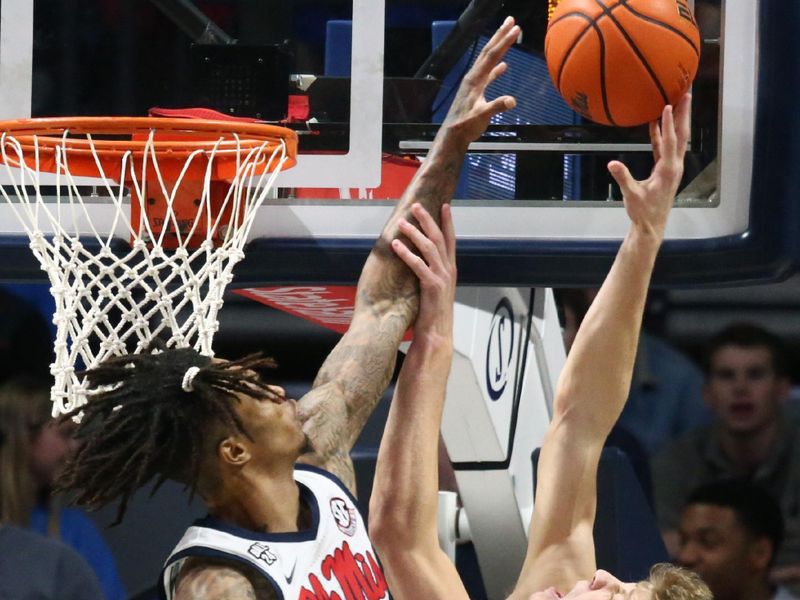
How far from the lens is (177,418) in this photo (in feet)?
5.82

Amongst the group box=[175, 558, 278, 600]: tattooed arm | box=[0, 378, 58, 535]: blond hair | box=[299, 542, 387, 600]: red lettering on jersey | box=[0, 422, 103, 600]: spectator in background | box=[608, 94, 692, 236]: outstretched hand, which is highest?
box=[608, 94, 692, 236]: outstretched hand

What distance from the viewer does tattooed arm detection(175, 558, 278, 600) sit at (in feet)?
5.53

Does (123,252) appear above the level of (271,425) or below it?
above

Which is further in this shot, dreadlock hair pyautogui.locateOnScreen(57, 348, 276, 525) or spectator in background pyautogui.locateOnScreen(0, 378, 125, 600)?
spectator in background pyautogui.locateOnScreen(0, 378, 125, 600)

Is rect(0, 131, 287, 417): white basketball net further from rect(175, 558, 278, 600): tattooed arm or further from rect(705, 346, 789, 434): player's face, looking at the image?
rect(705, 346, 789, 434): player's face

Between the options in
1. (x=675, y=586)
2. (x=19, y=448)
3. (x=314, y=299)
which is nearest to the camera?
(x=675, y=586)

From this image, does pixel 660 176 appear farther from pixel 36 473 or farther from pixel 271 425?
pixel 36 473

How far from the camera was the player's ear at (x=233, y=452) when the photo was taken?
181 cm

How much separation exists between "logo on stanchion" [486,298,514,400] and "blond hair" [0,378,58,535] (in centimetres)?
138

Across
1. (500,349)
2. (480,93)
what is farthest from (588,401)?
(500,349)

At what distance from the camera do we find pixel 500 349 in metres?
3.53

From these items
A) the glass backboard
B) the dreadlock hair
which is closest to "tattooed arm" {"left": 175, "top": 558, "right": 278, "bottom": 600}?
the dreadlock hair

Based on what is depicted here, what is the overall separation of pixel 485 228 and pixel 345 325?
2.43 ft

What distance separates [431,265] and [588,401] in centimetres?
41
